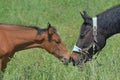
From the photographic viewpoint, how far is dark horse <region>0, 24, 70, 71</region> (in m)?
7.20

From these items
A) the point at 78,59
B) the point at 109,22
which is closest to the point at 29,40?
the point at 78,59

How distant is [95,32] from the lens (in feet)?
23.6

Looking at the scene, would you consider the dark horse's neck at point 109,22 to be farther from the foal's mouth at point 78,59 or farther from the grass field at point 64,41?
the foal's mouth at point 78,59

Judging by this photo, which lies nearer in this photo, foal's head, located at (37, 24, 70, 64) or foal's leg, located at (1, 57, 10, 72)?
foal's leg, located at (1, 57, 10, 72)

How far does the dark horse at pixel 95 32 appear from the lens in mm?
7176

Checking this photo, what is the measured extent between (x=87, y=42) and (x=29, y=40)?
0.95 meters

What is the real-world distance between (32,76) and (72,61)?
135cm

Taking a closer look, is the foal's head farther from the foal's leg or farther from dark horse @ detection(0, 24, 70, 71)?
the foal's leg

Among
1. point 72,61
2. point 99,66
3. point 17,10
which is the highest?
point 99,66

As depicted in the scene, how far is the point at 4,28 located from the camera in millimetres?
7352

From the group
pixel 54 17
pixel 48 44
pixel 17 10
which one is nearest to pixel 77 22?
pixel 54 17

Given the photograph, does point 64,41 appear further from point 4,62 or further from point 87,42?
point 4,62

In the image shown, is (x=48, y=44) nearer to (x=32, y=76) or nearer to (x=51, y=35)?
(x=51, y=35)

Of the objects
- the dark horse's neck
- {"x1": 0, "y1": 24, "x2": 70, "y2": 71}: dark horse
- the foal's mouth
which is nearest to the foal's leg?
{"x1": 0, "y1": 24, "x2": 70, "y2": 71}: dark horse
